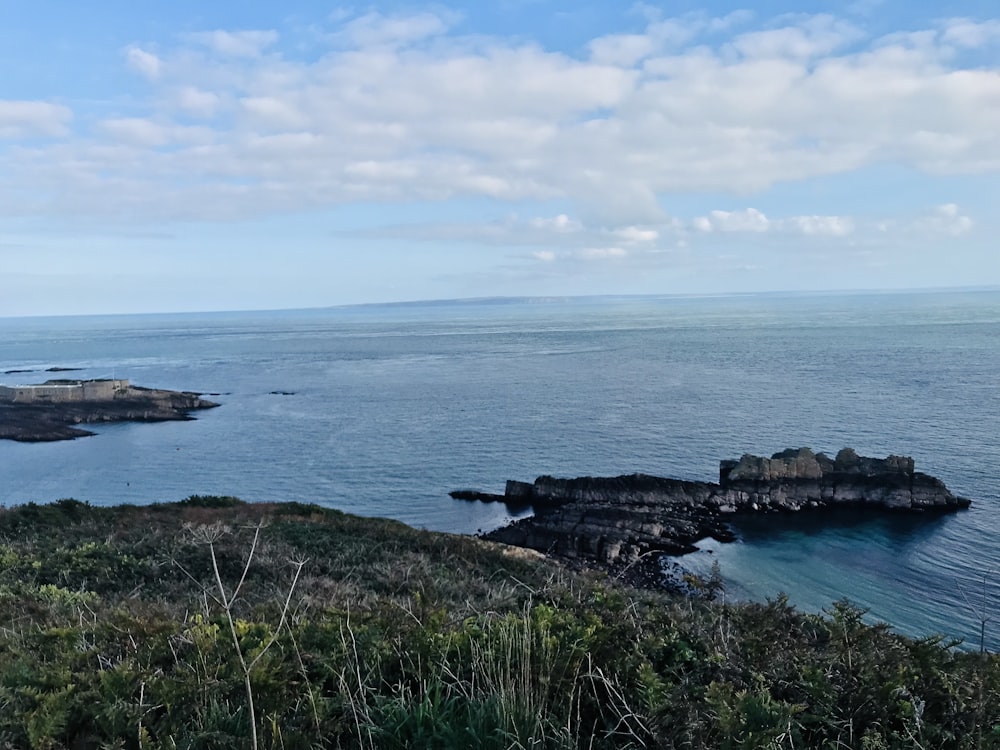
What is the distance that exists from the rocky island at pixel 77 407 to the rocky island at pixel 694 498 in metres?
46.1

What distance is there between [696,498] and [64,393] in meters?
74.3

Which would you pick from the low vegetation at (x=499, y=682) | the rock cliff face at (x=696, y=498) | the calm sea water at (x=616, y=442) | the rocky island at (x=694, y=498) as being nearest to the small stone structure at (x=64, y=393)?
the calm sea water at (x=616, y=442)

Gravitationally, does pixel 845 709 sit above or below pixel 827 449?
above

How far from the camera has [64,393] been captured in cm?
8206

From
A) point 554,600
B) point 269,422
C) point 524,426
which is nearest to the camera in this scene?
point 554,600

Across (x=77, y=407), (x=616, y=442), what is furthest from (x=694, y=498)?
(x=77, y=407)

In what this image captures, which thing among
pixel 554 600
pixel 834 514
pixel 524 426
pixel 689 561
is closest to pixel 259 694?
pixel 554 600

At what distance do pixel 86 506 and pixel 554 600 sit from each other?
2316 cm

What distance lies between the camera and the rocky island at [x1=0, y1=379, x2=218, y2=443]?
6800 centimetres

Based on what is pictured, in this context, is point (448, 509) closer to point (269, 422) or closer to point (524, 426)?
point (524, 426)

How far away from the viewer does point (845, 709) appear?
13.1ft

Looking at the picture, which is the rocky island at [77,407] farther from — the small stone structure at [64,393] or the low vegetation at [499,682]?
the low vegetation at [499,682]

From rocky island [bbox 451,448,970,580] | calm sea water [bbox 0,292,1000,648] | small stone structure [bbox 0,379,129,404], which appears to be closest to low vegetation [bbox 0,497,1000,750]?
calm sea water [bbox 0,292,1000,648]

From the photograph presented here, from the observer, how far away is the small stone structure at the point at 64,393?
8081 centimetres
